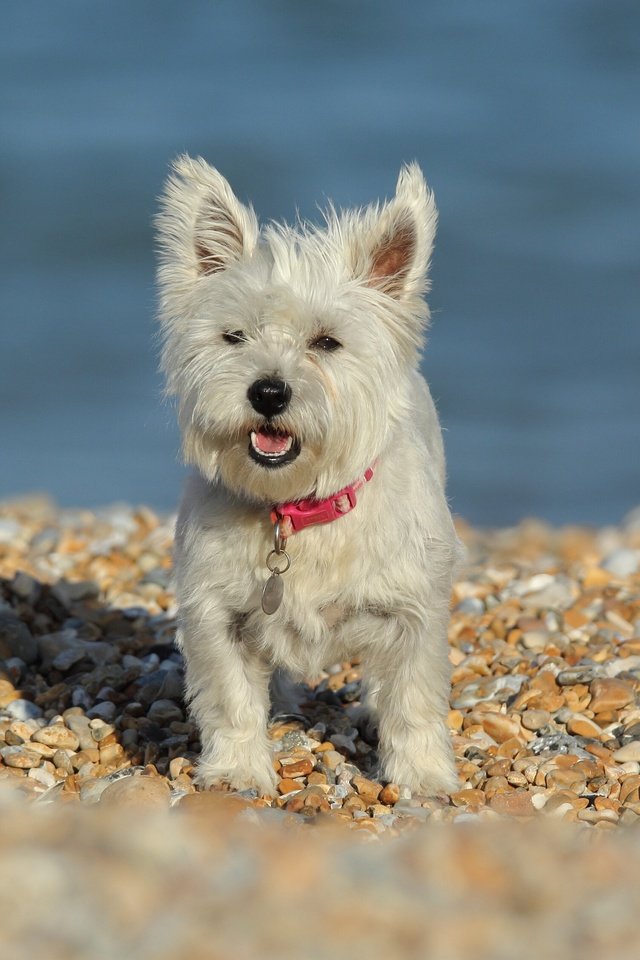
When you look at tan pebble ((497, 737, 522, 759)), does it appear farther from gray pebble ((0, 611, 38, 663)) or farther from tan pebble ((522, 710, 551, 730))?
gray pebble ((0, 611, 38, 663))

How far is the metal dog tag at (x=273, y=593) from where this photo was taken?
439cm

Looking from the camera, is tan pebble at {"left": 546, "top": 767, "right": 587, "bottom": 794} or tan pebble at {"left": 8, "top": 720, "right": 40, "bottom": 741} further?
tan pebble at {"left": 8, "top": 720, "right": 40, "bottom": 741}

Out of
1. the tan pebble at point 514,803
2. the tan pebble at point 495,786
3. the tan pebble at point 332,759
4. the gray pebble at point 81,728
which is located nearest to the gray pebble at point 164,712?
the gray pebble at point 81,728

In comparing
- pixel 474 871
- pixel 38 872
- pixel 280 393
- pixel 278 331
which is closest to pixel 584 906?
pixel 474 871

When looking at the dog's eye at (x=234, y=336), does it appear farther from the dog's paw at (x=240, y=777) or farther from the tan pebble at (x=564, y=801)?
the tan pebble at (x=564, y=801)

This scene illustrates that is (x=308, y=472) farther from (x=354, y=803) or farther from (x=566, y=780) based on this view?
(x=566, y=780)

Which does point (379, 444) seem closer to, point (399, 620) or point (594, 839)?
point (399, 620)

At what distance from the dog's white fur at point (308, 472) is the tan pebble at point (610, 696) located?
715mm

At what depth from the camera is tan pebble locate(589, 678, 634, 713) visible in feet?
16.7

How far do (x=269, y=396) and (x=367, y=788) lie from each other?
4.33ft

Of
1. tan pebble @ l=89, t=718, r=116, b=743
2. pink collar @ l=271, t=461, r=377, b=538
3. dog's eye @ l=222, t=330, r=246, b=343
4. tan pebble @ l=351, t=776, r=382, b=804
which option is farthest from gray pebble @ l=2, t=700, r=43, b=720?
dog's eye @ l=222, t=330, r=246, b=343

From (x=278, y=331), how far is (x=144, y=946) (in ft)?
7.36

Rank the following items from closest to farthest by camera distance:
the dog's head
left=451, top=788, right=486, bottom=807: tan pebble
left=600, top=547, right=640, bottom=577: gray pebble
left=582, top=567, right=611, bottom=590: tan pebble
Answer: the dog's head, left=451, top=788, right=486, bottom=807: tan pebble, left=582, top=567, right=611, bottom=590: tan pebble, left=600, top=547, right=640, bottom=577: gray pebble

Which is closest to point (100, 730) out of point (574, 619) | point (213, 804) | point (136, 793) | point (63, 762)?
point (63, 762)
